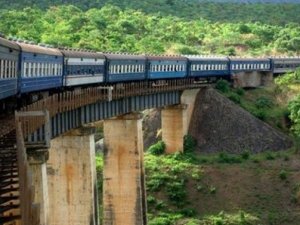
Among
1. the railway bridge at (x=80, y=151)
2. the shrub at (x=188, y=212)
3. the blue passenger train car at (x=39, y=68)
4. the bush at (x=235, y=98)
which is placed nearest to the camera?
the railway bridge at (x=80, y=151)

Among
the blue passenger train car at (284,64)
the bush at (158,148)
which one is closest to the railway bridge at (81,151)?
the bush at (158,148)

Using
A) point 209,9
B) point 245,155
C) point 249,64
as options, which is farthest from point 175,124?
point 209,9

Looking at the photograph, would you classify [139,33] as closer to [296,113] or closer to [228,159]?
[228,159]

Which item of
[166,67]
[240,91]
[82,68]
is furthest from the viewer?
[240,91]

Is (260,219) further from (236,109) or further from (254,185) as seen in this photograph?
(236,109)

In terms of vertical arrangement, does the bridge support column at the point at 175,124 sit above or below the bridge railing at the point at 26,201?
below

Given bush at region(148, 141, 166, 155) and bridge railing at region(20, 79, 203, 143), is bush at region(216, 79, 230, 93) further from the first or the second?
bush at region(148, 141, 166, 155)

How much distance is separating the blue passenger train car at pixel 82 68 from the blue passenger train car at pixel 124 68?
114 centimetres

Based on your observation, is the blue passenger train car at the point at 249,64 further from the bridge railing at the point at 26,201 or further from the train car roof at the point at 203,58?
the bridge railing at the point at 26,201

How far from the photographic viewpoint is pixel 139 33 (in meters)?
118

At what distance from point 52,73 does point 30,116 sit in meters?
12.6

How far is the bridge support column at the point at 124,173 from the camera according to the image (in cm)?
4859

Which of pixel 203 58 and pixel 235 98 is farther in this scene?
pixel 203 58

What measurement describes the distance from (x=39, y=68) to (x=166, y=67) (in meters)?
28.1
